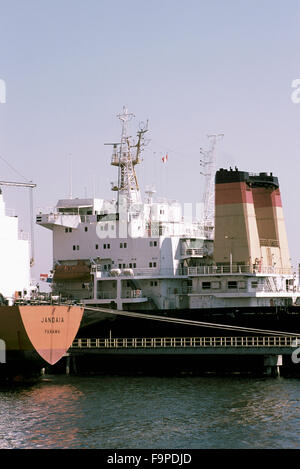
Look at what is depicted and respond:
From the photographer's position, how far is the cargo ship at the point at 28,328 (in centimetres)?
4031

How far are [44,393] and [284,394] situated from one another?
10811 mm

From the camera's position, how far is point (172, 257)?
49.8 meters

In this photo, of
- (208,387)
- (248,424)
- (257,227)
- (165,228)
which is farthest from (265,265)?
(248,424)

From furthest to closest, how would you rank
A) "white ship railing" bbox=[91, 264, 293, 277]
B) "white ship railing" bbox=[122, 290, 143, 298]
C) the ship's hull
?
"white ship railing" bbox=[122, 290, 143, 298] → "white ship railing" bbox=[91, 264, 293, 277] → the ship's hull

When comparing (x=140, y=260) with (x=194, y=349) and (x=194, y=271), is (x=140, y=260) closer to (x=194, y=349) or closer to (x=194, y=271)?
(x=194, y=271)

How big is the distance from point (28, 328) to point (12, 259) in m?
6.30

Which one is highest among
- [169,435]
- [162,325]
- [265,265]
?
[265,265]

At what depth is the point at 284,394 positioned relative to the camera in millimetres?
36156

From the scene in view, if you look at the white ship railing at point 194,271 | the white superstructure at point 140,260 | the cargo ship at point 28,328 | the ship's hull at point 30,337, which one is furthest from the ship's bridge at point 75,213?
the ship's hull at point 30,337

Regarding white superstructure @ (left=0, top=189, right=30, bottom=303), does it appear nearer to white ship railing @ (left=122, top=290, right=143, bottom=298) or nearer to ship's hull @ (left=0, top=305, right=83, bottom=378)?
ship's hull @ (left=0, top=305, right=83, bottom=378)

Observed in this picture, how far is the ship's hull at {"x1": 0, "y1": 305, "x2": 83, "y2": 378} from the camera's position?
40.2m

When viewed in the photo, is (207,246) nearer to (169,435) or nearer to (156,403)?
(156,403)

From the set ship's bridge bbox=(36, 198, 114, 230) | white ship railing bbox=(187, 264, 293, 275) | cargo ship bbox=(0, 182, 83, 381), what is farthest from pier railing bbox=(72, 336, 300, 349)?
ship's bridge bbox=(36, 198, 114, 230)

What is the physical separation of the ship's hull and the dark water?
1432 millimetres
